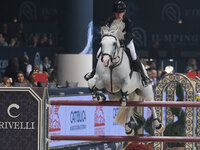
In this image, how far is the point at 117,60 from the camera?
9500 millimetres

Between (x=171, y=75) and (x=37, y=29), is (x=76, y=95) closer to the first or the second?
(x=171, y=75)

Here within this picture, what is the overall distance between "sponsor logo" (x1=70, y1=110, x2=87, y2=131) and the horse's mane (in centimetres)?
413

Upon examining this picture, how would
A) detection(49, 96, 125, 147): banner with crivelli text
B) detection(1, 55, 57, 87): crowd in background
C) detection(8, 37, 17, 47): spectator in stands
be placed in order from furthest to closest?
detection(8, 37, 17, 47): spectator in stands
detection(1, 55, 57, 87): crowd in background
detection(49, 96, 125, 147): banner with crivelli text

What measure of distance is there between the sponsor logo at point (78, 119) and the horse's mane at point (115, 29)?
13.5ft

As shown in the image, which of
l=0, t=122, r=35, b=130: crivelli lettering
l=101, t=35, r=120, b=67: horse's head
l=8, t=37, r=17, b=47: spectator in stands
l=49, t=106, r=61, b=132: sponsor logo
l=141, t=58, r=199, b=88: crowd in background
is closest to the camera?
l=0, t=122, r=35, b=130: crivelli lettering

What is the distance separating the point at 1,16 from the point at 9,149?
17230 millimetres

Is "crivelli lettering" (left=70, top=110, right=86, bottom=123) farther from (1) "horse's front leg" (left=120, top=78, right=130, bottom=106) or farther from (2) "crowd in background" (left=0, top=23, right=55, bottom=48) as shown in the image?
(2) "crowd in background" (left=0, top=23, right=55, bottom=48)

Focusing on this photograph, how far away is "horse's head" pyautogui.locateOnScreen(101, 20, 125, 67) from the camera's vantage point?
9102 millimetres

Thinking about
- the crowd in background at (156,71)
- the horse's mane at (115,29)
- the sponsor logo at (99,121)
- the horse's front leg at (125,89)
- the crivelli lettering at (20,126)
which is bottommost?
the sponsor logo at (99,121)

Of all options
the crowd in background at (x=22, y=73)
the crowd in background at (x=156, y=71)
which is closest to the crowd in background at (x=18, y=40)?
the crowd in background at (x=22, y=73)

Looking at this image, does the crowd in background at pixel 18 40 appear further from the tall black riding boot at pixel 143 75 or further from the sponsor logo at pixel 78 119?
the tall black riding boot at pixel 143 75

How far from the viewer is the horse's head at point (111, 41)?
29.9ft

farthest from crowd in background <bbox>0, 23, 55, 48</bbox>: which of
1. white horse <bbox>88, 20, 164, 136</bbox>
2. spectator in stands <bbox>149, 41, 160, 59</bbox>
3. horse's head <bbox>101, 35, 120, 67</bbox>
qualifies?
horse's head <bbox>101, 35, 120, 67</bbox>

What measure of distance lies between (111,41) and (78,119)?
465cm
